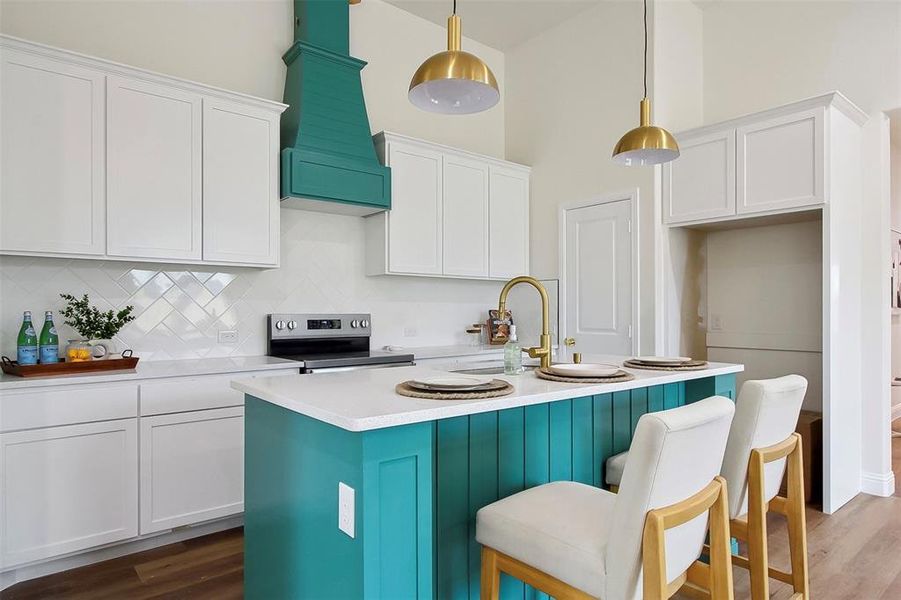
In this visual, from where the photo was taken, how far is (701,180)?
12.3 ft

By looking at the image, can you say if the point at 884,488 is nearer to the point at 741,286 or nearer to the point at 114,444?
the point at 741,286

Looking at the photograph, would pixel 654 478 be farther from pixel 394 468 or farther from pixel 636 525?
pixel 394 468

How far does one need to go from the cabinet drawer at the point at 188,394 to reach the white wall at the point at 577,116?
2719mm

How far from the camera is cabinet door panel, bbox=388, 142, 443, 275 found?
3930 mm

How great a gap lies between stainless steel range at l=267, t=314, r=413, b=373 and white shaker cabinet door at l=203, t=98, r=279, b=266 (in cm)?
54

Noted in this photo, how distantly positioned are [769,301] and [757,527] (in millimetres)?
2569

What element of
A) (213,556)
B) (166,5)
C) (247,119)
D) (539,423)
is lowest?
(213,556)

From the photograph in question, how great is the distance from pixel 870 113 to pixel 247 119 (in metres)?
3.81

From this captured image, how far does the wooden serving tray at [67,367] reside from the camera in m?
2.47

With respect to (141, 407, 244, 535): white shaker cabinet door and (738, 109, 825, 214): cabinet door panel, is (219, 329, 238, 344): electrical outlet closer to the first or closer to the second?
(141, 407, 244, 535): white shaker cabinet door

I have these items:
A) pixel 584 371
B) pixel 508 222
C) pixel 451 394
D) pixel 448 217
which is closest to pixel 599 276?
pixel 508 222

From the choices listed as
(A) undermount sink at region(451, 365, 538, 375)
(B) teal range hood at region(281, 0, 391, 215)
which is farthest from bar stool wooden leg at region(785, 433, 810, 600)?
(B) teal range hood at region(281, 0, 391, 215)

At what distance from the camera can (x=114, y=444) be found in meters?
2.56

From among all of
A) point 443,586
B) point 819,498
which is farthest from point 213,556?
point 819,498
